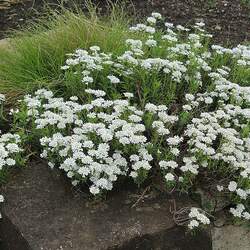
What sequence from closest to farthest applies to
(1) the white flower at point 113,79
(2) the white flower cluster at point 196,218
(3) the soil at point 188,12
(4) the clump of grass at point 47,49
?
(2) the white flower cluster at point 196,218 < (1) the white flower at point 113,79 < (4) the clump of grass at point 47,49 < (3) the soil at point 188,12

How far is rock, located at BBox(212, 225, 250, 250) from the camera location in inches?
152

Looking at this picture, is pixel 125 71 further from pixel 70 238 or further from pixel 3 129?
pixel 70 238

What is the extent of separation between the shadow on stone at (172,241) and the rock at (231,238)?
102 mm

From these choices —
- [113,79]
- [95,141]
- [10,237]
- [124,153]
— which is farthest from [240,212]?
[10,237]

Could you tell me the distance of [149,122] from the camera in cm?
404

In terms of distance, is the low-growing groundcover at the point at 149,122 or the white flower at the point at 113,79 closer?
the low-growing groundcover at the point at 149,122

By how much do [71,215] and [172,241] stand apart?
0.68 meters

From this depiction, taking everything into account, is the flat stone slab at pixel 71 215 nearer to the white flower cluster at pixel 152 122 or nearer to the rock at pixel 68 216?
the rock at pixel 68 216

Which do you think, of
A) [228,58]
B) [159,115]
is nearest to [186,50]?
[228,58]

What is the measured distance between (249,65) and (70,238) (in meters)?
2.38

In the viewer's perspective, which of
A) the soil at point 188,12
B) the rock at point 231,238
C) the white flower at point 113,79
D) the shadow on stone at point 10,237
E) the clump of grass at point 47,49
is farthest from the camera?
the soil at point 188,12

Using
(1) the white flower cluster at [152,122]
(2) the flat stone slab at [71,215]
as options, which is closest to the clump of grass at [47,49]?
(1) the white flower cluster at [152,122]

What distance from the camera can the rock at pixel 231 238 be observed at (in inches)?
152

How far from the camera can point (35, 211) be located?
3678 millimetres
